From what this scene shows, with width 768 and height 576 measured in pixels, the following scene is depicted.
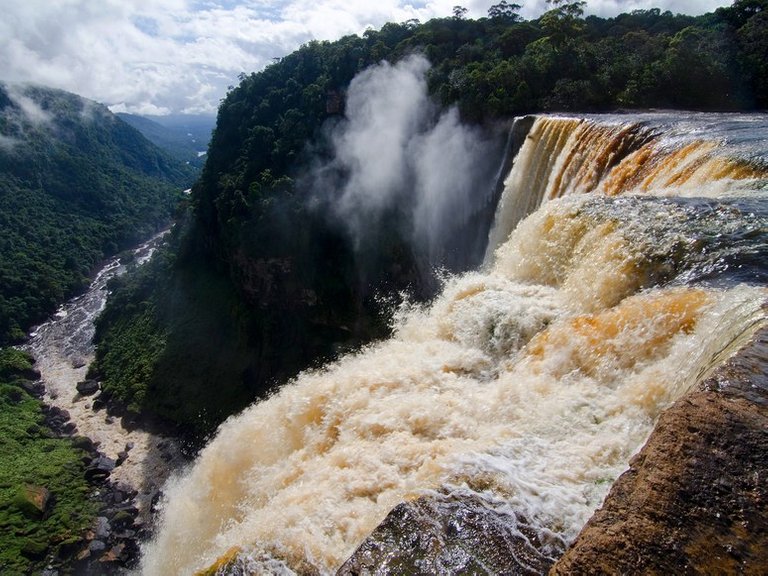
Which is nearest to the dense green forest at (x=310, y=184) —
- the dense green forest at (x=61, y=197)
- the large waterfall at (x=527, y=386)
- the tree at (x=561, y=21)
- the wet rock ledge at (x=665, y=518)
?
the tree at (x=561, y=21)

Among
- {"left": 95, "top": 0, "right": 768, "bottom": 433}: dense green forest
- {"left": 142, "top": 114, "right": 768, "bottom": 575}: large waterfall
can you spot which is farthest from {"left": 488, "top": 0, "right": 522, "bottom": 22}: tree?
{"left": 142, "top": 114, "right": 768, "bottom": 575}: large waterfall

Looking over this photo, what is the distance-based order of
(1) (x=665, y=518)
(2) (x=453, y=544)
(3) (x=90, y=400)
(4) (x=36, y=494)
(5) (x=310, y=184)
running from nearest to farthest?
(1) (x=665, y=518) → (2) (x=453, y=544) → (4) (x=36, y=494) → (5) (x=310, y=184) → (3) (x=90, y=400)

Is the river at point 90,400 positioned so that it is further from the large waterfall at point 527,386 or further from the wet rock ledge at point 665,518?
the wet rock ledge at point 665,518

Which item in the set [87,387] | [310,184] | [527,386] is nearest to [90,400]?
[87,387]

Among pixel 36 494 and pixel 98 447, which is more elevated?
pixel 36 494

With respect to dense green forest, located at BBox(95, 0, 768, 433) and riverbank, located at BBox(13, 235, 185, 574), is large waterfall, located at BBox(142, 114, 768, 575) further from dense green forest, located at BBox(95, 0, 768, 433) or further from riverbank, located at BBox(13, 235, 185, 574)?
riverbank, located at BBox(13, 235, 185, 574)

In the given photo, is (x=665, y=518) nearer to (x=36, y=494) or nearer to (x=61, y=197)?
(x=36, y=494)
